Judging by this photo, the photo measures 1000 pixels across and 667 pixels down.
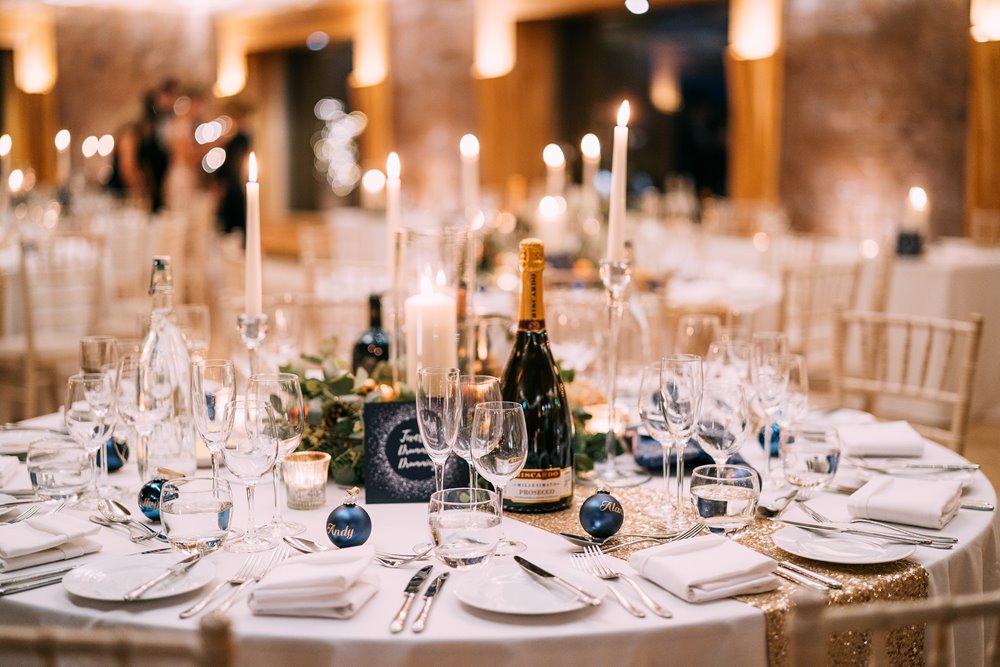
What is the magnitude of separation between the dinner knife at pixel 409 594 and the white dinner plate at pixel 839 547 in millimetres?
525

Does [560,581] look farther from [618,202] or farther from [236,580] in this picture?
[618,202]

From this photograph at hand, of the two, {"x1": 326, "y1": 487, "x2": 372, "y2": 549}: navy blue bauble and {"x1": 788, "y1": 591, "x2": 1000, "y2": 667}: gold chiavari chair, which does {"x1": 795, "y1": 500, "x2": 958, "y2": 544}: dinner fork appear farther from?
{"x1": 326, "y1": 487, "x2": 372, "y2": 549}: navy blue bauble

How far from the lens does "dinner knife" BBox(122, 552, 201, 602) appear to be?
4.23 feet

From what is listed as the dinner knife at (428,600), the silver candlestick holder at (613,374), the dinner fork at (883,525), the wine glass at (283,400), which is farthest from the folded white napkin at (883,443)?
the wine glass at (283,400)

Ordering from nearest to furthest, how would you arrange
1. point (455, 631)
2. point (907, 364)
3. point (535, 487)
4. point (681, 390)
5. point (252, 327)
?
point (455, 631)
point (681, 390)
point (535, 487)
point (252, 327)
point (907, 364)

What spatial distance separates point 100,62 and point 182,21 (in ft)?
4.21

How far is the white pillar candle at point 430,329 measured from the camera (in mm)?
1869

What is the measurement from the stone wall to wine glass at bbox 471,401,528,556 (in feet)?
23.1

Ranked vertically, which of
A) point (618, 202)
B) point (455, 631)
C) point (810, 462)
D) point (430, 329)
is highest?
point (618, 202)

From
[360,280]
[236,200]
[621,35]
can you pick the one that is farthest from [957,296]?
[236,200]

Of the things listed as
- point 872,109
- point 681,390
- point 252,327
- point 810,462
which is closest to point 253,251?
point 252,327

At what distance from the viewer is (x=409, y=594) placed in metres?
1.32

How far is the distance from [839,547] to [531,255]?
654 millimetres

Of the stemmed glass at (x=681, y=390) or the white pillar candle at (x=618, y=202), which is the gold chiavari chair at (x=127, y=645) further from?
the white pillar candle at (x=618, y=202)
